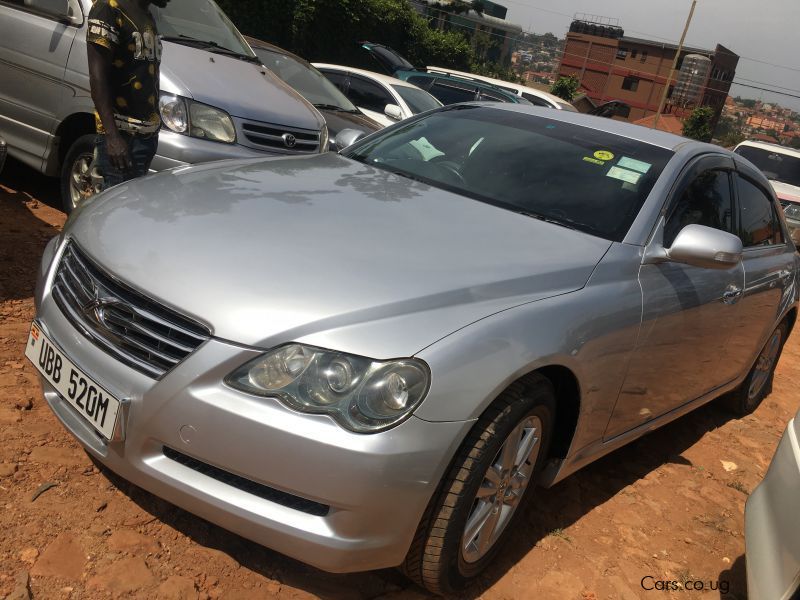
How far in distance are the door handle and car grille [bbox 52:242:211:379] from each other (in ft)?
8.50

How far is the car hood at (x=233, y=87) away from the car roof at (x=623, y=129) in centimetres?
181

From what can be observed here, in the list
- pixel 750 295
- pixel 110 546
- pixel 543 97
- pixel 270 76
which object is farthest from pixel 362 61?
pixel 110 546

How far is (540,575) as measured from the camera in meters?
2.85

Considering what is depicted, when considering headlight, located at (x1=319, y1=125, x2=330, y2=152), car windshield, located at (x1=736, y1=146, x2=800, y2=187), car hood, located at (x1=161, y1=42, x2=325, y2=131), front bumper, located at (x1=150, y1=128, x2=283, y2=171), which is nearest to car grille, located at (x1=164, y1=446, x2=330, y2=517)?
front bumper, located at (x1=150, y1=128, x2=283, y2=171)

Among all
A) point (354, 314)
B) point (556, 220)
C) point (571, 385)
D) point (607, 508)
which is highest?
point (556, 220)

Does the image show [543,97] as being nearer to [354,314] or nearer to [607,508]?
[607,508]

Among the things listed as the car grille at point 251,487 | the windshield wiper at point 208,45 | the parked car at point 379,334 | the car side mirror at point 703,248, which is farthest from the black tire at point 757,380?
the windshield wiper at point 208,45

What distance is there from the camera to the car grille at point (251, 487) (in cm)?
214

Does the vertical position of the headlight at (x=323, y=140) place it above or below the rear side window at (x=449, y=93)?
below

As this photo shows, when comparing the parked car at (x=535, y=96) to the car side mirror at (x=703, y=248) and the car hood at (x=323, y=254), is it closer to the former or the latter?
the car side mirror at (x=703, y=248)

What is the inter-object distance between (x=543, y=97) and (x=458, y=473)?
1228 centimetres

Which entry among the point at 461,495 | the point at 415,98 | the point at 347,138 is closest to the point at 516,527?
the point at 461,495

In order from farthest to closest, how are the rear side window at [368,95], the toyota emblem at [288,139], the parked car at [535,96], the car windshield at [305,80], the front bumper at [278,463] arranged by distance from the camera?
the parked car at [535,96], the rear side window at [368,95], the car windshield at [305,80], the toyota emblem at [288,139], the front bumper at [278,463]

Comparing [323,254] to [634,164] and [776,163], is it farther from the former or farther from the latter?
[776,163]
